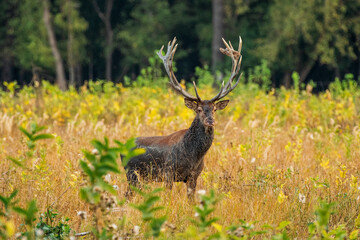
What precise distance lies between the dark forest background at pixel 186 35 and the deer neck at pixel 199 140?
1552cm

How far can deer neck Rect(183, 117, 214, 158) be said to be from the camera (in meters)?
4.96

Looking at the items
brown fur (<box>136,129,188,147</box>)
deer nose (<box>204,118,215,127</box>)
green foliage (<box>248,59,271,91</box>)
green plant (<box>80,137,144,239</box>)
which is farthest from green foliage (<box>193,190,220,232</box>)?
green foliage (<box>248,59,271,91</box>)

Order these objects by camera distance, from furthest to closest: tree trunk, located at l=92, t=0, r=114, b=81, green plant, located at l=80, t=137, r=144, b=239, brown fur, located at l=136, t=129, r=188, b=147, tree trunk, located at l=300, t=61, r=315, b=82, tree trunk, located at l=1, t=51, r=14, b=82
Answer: tree trunk, located at l=92, t=0, r=114, b=81
tree trunk, located at l=1, t=51, r=14, b=82
tree trunk, located at l=300, t=61, r=315, b=82
brown fur, located at l=136, t=129, r=188, b=147
green plant, located at l=80, t=137, r=144, b=239

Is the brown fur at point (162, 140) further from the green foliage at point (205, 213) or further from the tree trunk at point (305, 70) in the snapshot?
the tree trunk at point (305, 70)

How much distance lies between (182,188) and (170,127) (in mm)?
2465

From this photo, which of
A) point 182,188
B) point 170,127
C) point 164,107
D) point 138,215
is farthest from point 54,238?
point 164,107

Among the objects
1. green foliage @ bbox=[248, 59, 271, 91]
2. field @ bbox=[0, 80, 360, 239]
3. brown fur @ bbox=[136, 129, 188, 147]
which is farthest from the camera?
green foliage @ bbox=[248, 59, 271, 91]

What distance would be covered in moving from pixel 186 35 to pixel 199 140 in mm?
26790

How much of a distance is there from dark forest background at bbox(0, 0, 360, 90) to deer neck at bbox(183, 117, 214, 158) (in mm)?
15519

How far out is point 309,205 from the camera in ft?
14.6

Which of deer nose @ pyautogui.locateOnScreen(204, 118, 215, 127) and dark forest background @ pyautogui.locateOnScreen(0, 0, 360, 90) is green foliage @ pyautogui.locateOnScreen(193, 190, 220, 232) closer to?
deer nose @ pyautogui.locateOnScreen(204, 118, 215, 127)

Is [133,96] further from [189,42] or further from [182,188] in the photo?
[189,42]

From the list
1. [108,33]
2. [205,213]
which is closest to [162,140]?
[205,213]

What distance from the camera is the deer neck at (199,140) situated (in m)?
4.96
